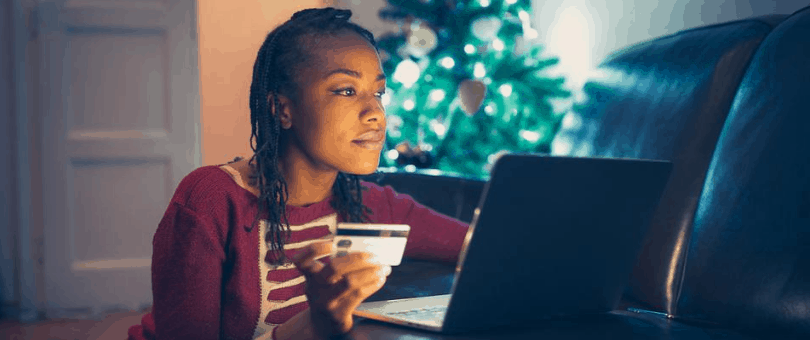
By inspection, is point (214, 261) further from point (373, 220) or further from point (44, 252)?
point (44, 252)

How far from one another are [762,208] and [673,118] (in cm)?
34

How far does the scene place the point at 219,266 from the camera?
1.07m

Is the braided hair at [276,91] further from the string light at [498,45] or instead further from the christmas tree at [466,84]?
the string light at [498,45]

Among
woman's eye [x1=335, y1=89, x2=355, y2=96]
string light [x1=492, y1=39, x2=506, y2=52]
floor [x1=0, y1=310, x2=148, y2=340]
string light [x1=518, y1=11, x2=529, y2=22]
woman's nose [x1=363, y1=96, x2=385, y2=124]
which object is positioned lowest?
floor [x1=0, y1=310, x2=148, y2=340]

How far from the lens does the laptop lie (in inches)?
28.6

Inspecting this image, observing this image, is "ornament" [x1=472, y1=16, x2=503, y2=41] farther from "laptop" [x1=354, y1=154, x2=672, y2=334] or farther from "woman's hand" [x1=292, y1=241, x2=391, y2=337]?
"woman's hand" [x1=292, y1=241, x2=391, y2=337]

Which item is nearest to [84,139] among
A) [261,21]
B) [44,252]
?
[44,252]

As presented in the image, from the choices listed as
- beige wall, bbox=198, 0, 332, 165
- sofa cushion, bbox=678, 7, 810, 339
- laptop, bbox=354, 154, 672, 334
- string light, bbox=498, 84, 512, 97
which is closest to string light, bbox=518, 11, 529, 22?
string light, bbox=498, 84, 512, 97

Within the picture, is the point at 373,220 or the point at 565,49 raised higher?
the point at 565,49

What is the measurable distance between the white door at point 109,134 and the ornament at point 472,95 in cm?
158

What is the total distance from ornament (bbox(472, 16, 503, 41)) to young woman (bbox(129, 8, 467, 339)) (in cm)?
180

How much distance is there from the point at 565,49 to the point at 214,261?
247 cm

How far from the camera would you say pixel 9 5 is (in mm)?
3537

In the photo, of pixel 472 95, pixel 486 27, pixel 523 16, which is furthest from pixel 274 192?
pixel 523 16
